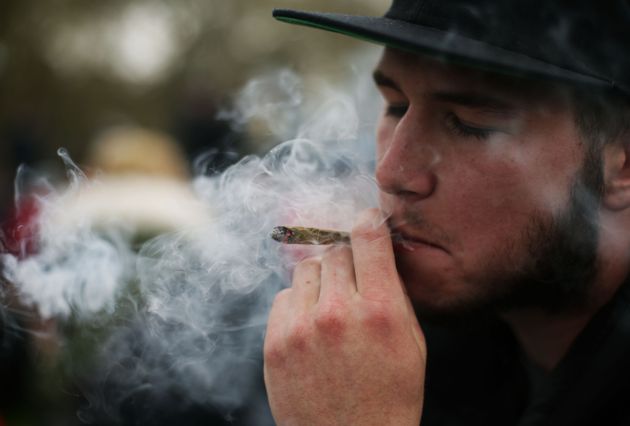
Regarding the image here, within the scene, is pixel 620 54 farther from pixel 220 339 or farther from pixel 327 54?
pixel 327 54

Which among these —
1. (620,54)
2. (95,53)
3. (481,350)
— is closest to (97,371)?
(481,350)

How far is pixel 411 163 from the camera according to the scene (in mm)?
2275

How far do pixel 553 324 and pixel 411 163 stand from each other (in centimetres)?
94

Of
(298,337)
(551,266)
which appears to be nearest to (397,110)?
(551,266)

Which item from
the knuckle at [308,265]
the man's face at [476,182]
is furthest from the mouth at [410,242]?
the knuckle at [308,265]

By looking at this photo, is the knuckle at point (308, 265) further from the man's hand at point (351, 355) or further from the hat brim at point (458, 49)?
the hat brim at point (458, 49)

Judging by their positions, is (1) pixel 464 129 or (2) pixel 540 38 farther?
(1) pixel 464 129

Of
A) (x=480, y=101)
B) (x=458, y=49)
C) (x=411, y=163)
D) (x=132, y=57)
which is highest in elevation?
(x=458, y=49)

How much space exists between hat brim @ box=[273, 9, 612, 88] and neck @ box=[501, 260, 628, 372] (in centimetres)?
81

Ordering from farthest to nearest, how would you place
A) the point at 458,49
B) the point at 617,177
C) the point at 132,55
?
the point at 132,55, the point at 617,177, the point at 458,49

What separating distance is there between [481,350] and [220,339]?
116cm

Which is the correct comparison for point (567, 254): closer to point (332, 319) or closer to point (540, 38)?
point (540, 38)

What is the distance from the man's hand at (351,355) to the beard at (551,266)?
318mm

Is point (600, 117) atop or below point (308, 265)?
atop
